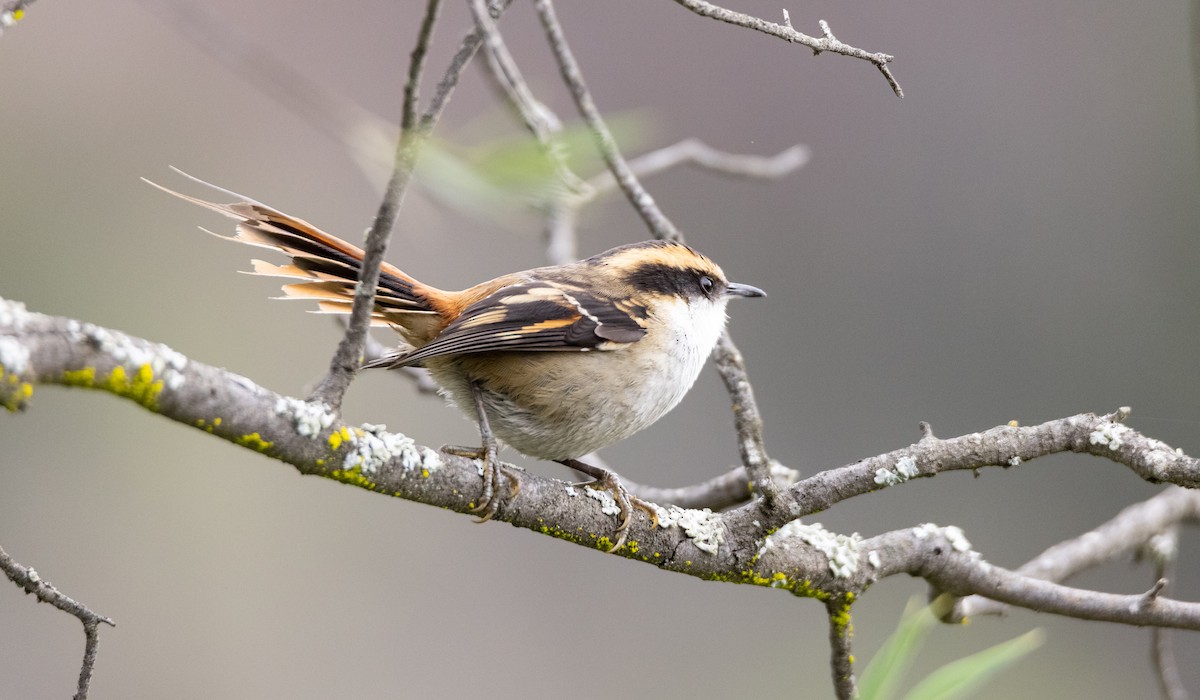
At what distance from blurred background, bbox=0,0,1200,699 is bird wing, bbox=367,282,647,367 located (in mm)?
2831

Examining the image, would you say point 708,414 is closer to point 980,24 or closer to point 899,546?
point 980,24

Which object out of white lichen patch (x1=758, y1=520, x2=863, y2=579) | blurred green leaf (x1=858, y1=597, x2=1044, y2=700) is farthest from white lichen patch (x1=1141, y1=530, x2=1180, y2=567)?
blurred green leaf (x1=858, y1=597, x2=1044, y2=700)

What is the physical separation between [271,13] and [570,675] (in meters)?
4.65

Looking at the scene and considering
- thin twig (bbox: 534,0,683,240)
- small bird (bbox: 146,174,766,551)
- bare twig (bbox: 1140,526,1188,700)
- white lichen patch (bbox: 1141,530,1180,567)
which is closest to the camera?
small bird (bbox: 146,174,766,551)

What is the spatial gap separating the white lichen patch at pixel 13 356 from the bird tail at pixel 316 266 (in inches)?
47.6

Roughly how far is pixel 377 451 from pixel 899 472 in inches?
47.8

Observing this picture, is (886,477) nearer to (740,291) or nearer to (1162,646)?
(740,291)

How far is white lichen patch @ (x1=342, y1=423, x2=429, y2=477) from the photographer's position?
78.5 inches

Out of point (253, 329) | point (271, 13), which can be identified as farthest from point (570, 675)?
point (271, 13)

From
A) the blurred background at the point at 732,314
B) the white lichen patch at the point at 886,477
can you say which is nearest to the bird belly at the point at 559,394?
the white lichen patch at the point at 886,477

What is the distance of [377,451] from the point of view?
2.04m

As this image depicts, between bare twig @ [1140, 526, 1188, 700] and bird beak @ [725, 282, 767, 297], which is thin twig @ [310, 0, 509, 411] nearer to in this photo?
bird beak @ [725, 282, 767, 297]

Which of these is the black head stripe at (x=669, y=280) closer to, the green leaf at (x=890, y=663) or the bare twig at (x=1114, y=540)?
the bare twig at (x=1114, y=540)

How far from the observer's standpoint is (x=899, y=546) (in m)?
2.95
